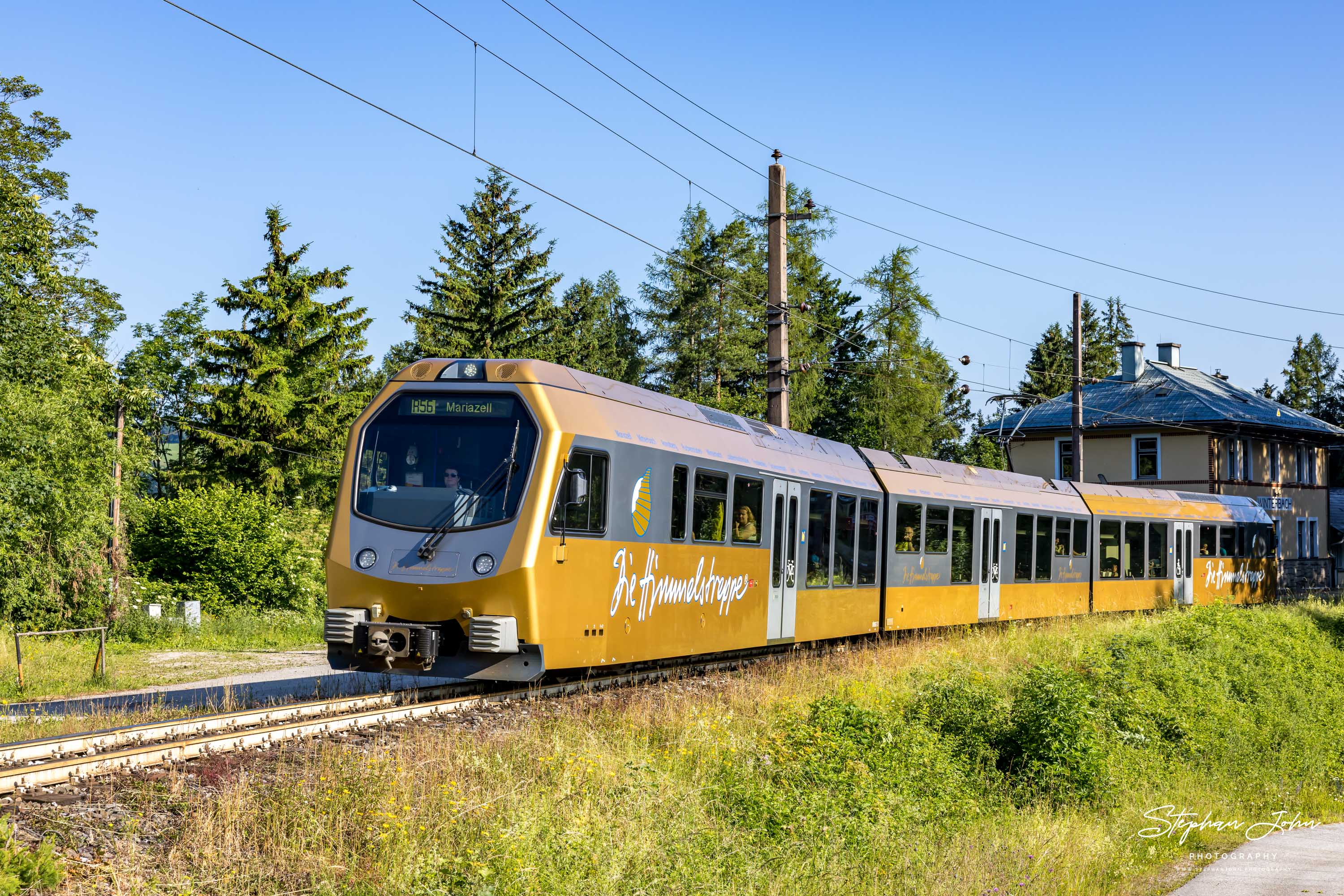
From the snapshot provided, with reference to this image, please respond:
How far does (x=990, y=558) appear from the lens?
73.3ft

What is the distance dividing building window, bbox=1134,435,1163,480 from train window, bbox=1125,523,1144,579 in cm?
2144

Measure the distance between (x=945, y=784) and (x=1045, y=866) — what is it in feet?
7.53

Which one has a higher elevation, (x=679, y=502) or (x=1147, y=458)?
(x=1147, y=458)

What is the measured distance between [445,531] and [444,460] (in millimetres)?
731

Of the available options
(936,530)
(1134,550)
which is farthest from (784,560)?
(1134,550)

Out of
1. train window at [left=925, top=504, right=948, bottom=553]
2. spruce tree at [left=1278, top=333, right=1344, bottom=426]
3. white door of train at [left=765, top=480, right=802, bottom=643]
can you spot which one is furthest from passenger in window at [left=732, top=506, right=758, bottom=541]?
spruce tree at [left=1278, top=333, right=1344, bottom=426]

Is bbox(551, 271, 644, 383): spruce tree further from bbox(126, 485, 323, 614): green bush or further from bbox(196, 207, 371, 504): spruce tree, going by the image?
bbox(126, 485, 323, 614): green bush

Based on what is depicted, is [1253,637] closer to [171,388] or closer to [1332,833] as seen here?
[1332,833]

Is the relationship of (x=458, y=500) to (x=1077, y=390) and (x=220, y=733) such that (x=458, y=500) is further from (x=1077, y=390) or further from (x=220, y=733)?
A: (x=1077, y=390)

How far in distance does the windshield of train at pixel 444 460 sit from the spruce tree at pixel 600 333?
3418 cm

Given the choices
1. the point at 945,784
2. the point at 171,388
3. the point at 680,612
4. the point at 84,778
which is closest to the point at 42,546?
the point at 680,612

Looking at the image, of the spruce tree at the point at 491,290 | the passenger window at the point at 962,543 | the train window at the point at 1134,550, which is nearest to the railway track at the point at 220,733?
the passenger window at the point at 962,543

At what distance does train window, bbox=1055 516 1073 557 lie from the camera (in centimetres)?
2461

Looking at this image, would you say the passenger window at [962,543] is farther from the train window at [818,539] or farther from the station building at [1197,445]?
the station building at [1197,445]
